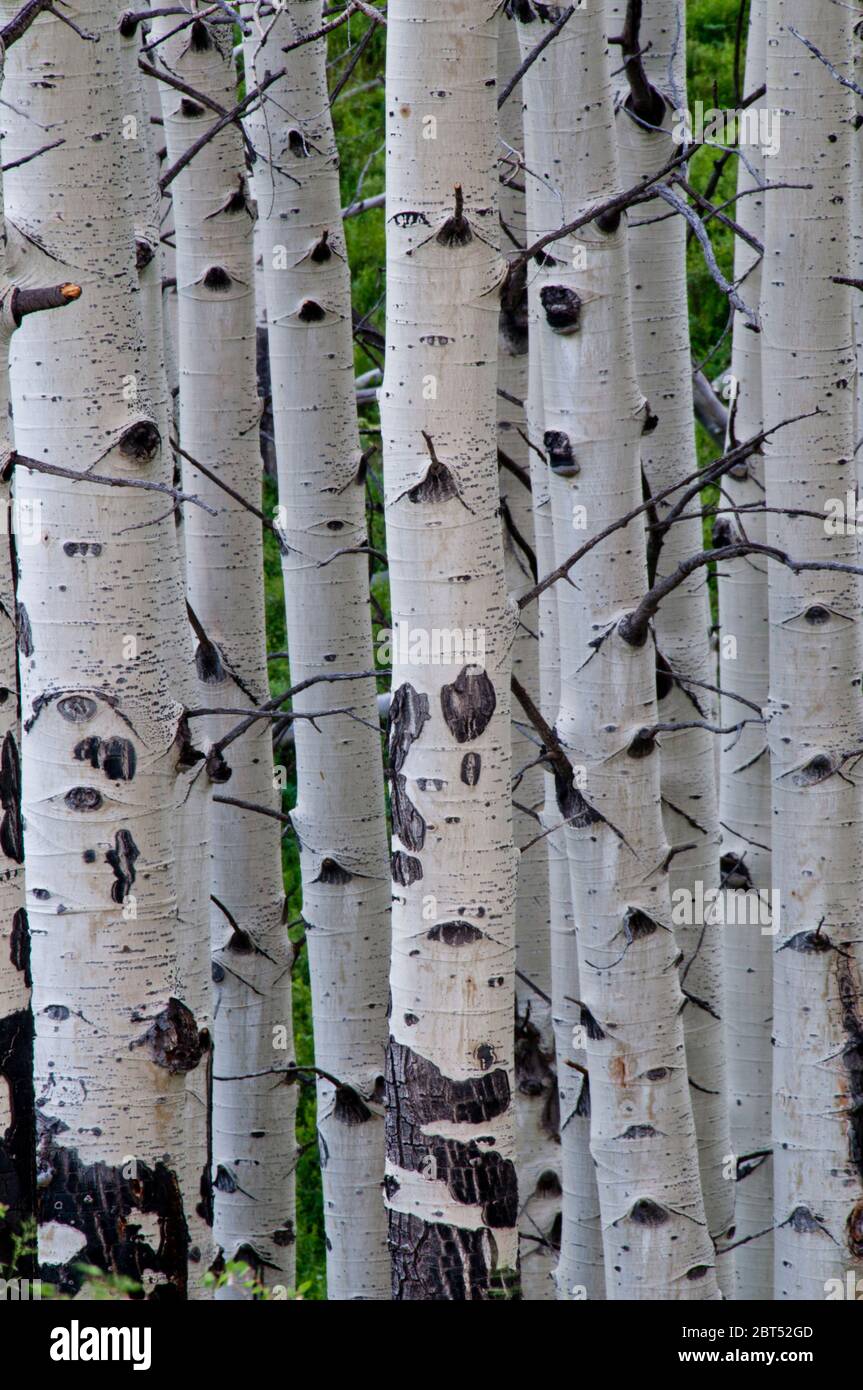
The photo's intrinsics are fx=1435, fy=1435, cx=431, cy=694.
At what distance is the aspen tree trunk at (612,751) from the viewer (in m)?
3.37

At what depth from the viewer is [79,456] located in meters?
2.83

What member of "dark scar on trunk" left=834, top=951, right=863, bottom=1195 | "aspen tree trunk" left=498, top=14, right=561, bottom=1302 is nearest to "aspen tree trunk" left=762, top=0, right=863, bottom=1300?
"dark scar on trunk" left=834, top=951, right=863, bottom=1195

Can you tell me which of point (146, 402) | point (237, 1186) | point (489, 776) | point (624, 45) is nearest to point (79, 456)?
point (146, 402)

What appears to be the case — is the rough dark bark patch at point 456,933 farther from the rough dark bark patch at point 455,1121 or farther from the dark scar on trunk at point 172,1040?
the dark scar on trunk at point 172,1040

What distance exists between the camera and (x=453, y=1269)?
2688 millimetres

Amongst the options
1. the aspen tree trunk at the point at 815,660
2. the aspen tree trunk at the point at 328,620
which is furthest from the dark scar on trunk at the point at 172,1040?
the aspen tree trunk at the point at 815,660

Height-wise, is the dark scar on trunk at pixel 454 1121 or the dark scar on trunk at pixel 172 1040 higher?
the dark scar on trunk at pixel 172 1040

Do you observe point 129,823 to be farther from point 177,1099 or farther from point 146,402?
point 146,402

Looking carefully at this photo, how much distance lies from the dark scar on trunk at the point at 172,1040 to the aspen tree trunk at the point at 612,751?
109 centimetres

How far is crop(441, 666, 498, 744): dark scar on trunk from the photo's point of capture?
2.66m

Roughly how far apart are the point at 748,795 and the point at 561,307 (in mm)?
2039

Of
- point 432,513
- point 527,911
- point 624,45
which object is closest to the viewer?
point 432,513

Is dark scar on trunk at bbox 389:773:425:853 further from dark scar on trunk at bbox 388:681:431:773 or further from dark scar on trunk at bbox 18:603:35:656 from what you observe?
dark scar on trunk at bbox 18:603:35:656

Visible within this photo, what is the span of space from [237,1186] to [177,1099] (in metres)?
2.23
